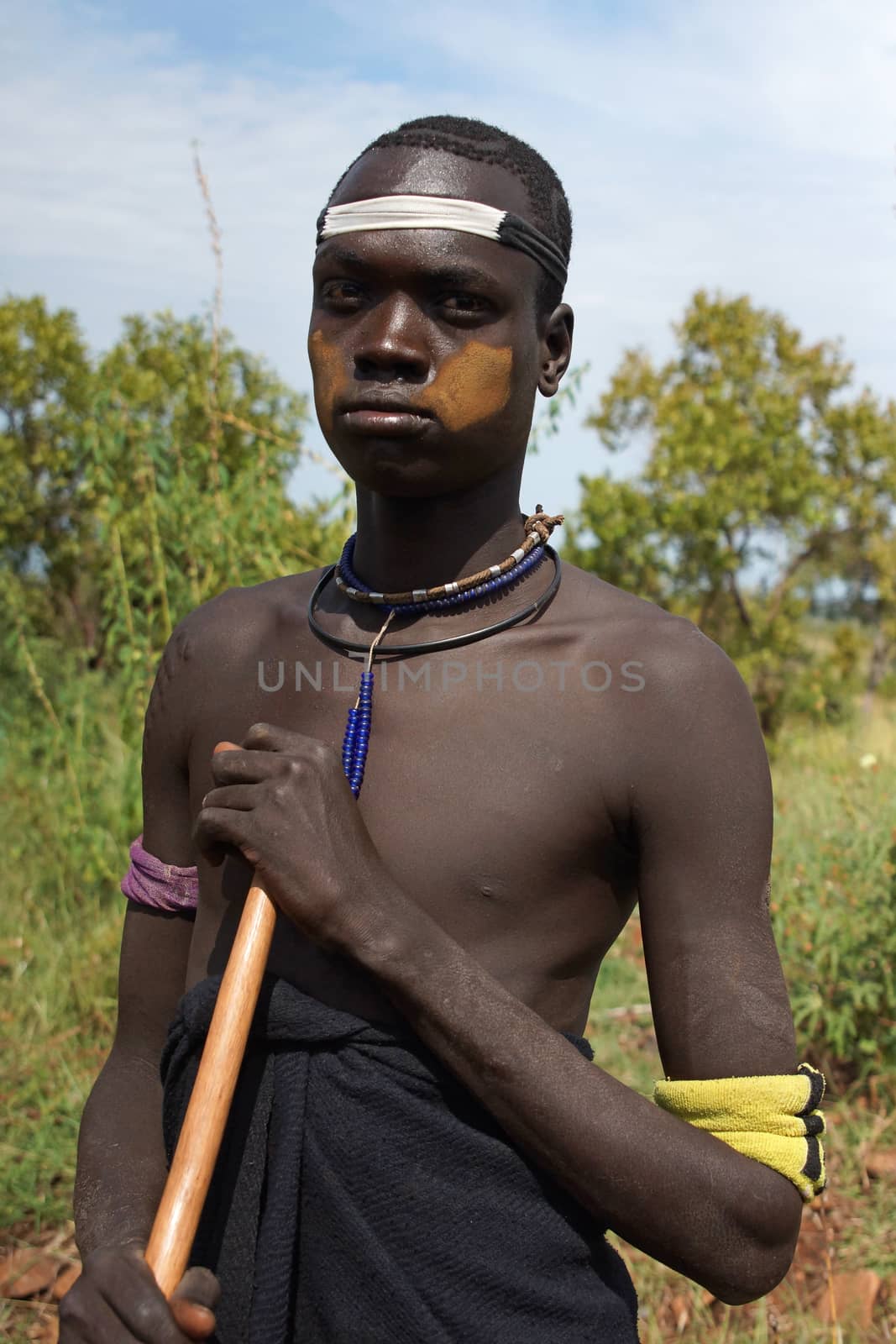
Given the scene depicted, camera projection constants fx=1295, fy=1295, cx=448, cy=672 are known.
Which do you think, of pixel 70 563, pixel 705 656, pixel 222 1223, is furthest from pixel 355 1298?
pixel 70 563

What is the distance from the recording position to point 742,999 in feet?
4.71

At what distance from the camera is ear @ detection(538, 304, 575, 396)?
1.71 meters

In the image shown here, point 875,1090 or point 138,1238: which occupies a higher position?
point 138,1238

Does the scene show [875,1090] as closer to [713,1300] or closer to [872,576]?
[713,1300]

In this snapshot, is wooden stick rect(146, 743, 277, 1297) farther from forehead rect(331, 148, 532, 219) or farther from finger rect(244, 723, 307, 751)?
forehead rect(331, 148, 532, 219)

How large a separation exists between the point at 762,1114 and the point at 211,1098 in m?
0.59

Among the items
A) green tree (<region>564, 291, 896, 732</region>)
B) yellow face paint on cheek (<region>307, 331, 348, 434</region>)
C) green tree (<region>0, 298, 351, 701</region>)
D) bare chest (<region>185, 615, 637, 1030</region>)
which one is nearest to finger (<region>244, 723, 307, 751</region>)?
bare chest (<region>185, 615, 637, 1030</region>)

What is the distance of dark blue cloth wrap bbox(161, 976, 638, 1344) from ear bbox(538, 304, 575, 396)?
2.76 feet

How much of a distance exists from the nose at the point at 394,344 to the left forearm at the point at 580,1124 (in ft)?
2.04

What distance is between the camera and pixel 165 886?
1762 millimetres

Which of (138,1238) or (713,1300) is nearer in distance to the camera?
(138,1238)

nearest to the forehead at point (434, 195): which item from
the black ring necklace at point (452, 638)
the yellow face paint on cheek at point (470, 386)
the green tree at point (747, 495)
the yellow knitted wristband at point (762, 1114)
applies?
the yellow face paint on cheek at point (470, 386)

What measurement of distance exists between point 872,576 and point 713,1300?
11647 millimetres

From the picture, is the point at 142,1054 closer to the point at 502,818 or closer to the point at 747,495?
the point at 502,818
